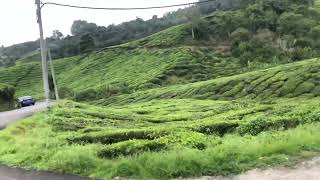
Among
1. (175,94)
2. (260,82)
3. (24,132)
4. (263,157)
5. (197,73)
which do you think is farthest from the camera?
(197,73)

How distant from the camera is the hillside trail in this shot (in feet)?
33.4

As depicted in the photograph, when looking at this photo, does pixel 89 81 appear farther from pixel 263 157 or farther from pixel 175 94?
pixel 263 157

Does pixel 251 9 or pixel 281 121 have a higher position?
pixel 251 9

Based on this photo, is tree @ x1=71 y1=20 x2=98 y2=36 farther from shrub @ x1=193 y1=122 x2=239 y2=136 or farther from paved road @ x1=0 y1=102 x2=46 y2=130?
shrub @ x1=193 y1=122 x2=239 y2=136

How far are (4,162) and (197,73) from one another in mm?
69055

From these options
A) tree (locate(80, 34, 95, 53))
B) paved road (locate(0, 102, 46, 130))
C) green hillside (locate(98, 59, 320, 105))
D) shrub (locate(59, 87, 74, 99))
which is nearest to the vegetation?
green hillside (locate(98, 59, 320, 105))

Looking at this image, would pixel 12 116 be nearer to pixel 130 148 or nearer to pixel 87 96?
pixel 130 148

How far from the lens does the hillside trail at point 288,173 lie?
10.2 meters

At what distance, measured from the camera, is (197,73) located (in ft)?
274

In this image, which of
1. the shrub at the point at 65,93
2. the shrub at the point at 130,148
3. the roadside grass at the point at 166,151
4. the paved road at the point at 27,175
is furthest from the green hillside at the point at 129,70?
the shrub at the point at 130,148

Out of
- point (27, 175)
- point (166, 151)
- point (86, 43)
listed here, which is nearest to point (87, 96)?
point (86, 43)

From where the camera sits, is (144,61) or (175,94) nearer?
(175,94)

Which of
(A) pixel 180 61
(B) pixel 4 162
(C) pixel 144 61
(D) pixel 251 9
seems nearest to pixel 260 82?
(B) pixel 4 162

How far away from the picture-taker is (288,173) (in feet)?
34.2
